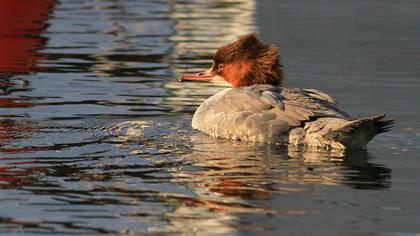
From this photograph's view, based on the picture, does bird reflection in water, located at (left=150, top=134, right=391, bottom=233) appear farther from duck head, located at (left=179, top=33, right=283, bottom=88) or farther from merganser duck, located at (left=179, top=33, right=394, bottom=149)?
duck head, located at (left=179, top=33, right=283, bottom=88)

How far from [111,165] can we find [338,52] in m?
9.27

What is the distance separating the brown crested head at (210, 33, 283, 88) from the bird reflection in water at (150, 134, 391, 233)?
108cm

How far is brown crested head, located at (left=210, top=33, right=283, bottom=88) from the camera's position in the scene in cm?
1220

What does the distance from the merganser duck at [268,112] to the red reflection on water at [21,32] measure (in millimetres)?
4928

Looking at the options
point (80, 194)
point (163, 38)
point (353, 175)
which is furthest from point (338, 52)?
point (80, 194)

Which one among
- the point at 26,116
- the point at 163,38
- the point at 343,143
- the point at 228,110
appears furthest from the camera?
the point at 163,38

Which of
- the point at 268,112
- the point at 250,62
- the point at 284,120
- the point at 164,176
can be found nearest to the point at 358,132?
the point at 284,120

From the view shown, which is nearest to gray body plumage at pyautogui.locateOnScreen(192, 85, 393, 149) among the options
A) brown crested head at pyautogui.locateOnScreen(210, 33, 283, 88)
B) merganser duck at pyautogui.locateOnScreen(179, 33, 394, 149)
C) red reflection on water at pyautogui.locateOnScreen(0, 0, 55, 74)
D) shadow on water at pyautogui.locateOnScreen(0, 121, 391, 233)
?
merganser duck at pyautogui.locateOnScreen(179, 33, 394, 149)

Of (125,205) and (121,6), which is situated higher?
(125,205)

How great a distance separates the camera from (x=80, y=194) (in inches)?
348

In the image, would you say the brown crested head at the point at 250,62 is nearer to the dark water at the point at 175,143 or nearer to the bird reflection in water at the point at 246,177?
the dark water at the point at 175,143

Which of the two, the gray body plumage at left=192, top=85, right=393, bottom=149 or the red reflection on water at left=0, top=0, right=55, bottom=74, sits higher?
the gray body plumage at left=192, top=85, right=393, bottom=149

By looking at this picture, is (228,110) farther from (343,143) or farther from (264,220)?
(264,220)

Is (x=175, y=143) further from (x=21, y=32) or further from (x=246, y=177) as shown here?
(x=21, y=32)
